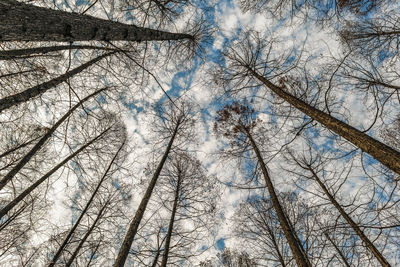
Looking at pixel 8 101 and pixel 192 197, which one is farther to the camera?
pixel 192 197

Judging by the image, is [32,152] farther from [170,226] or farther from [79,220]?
[170,226]

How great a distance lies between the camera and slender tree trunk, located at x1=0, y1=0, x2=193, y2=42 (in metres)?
1.97

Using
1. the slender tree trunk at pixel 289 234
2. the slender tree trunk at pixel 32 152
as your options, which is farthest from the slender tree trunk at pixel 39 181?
the slender tree trunk at pixel 289 234

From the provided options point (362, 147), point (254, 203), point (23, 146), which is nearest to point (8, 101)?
point (23, 146)

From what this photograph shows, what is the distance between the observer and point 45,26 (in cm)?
222

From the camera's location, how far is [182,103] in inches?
331

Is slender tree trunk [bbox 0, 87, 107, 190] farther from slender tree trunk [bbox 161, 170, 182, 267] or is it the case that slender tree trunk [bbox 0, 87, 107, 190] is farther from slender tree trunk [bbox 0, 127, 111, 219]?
slender tree trunk [bbox 161, 170, 182, 267]

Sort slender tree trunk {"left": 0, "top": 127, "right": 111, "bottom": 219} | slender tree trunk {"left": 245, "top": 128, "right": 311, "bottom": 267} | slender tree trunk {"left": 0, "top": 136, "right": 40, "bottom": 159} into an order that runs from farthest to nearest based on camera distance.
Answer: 1. slender tree trunk {"left": 0, "top": 136, "right": 40, "bottom": 159}
2. slender tree trunk {"left": 0, "top": 127, "right": 111, "bottom": 219}
3. slender tree trunk {"left": 245, "top": 128, "right": 311, "bottom": 267}

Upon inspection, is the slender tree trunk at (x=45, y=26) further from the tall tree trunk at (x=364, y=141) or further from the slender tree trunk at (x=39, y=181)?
the slender tree trunk at (x=39, y=181)

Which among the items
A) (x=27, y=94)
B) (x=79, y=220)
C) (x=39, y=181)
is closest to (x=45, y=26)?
(x=27, y=94)

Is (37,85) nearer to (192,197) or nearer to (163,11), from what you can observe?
(163,11)

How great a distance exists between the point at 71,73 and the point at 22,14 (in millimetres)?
5152

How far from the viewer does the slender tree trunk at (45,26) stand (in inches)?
77.7

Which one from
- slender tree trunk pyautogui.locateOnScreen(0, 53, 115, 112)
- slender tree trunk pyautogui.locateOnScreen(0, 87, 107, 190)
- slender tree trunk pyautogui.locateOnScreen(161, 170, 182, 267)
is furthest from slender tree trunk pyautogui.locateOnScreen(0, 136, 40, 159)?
slender tree trunk pyautogui.locateOnScreen(161, 170, 182, 267)
